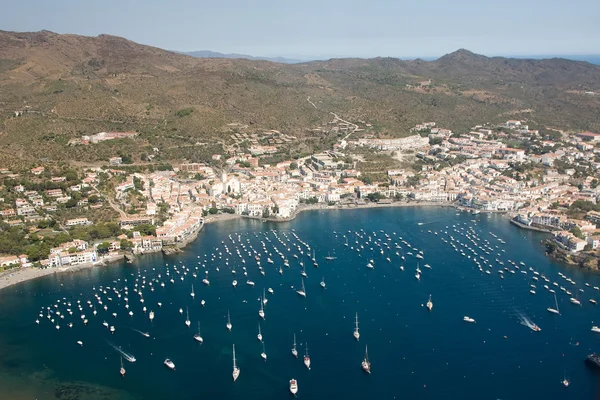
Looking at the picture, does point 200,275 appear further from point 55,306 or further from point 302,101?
point 302,101

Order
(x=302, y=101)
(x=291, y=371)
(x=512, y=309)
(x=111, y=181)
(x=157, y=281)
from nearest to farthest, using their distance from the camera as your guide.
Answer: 1. (x=291, y=371)
2. (x=512, y=309)
3. (x=157, y=281)
4. (x=111, y=181)
5. (x=302, y=101)

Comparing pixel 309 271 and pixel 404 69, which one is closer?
pixel 309 271

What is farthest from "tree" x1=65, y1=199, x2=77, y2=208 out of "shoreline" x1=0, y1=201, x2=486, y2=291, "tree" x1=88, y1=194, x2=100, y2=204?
"shoreline" x1=0, y1=201, x2=486, y2=291

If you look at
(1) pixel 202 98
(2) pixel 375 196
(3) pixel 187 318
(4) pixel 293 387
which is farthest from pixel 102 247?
(1) pixel 202 98

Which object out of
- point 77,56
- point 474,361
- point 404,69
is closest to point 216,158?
point 474,361

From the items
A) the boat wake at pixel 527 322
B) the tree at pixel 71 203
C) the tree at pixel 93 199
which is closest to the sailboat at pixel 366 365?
the boat wake at pixel 527 322

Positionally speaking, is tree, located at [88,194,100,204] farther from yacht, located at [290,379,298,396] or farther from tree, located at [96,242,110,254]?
yacht, located at [290,379,298,396]
